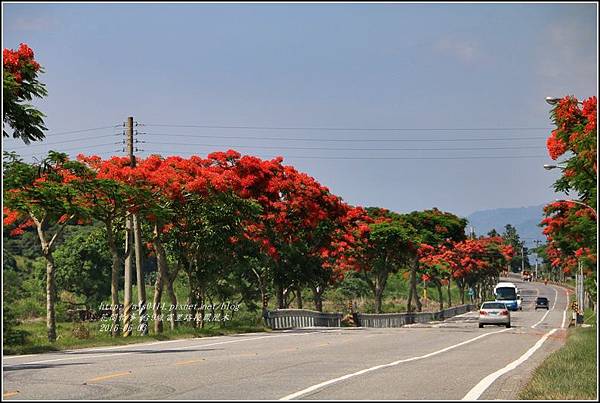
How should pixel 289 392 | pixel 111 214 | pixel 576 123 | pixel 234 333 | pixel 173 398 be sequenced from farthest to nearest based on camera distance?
1. pixel 234 333
2. pixel 111 214
3. pixel 576 123
4. pixel 289 392
5. pixel 173 398

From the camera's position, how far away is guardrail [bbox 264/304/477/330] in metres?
40.8

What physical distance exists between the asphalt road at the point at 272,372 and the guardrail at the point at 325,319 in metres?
13.9

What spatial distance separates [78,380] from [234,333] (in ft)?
67.9

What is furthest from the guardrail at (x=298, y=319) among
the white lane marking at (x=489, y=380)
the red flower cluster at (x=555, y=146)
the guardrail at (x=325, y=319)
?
the white lane marking at (x=489, y=380)

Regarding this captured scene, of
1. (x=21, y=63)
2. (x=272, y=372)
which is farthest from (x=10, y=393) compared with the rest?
(x=21, y=63)

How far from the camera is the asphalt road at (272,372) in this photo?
1352 centimetres

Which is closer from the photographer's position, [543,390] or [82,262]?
[543,390]

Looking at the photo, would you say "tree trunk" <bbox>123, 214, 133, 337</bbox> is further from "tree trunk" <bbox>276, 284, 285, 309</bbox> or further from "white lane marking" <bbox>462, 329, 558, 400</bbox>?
"white lane marking" <bbox>462, 329, 558, 400</bbox>

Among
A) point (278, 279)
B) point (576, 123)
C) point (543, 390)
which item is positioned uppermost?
point (576, 123)

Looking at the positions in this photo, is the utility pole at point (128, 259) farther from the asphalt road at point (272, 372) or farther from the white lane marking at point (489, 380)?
the white lane marking at point (489, 380)

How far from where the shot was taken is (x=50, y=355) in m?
22.3

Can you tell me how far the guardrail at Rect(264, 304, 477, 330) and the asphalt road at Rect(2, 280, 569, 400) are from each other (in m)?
13.9

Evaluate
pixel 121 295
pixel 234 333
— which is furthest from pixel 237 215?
pixel 121 295

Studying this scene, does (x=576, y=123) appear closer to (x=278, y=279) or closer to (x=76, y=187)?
(x=76, y=187)
